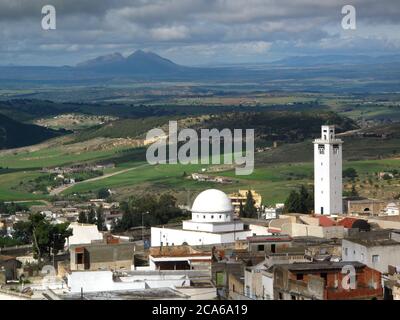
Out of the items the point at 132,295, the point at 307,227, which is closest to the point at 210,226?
the point at 307,227

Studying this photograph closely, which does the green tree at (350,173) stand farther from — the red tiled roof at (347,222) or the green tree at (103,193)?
the red tiled roof at (347,222)

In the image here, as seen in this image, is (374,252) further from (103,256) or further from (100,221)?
(100,221)

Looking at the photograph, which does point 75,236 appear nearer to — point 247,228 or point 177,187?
point 247,228

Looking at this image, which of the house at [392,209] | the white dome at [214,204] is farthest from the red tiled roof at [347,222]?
the house at [392,209]

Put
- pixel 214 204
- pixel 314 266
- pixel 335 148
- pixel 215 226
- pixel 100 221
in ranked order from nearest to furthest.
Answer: pixel 314 266 < pixel 215 226 < pixel 214 204 < pixel 335 148 < pixel 100 221

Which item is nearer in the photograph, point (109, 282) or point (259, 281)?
point (259, 281)

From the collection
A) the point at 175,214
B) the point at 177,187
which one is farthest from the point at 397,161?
the point at 175,214
